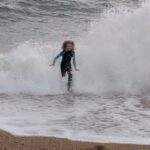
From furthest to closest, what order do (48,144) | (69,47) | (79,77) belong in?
(79,77) → (69,47) → (48,144)

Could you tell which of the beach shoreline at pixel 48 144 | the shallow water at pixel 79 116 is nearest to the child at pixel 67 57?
the shallow water at pixel 79 116

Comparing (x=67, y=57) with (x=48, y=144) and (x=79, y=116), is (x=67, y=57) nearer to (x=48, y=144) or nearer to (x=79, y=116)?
(x=79, y=116)

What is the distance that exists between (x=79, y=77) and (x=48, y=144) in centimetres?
703

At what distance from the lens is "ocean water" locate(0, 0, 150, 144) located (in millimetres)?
8734

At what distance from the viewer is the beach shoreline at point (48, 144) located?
21.9 ft

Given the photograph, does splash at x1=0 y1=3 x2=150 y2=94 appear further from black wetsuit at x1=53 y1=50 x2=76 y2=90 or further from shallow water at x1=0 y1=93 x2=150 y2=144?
shallow water at x1=0 y1=93 x2=150 y2=144

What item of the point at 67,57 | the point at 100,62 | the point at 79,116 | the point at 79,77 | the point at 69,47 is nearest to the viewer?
the point at 79,116

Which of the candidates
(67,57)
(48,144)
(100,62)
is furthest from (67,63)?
(48,144)

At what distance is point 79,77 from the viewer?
1385 centimetres

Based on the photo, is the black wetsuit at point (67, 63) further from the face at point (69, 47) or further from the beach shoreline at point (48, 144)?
the beach shoreline at point (48, 144)

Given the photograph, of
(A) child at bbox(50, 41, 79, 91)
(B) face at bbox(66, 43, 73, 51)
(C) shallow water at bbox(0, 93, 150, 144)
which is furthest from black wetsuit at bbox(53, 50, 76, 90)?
(C) shallow water at bbox(0, 93, 150, 144)

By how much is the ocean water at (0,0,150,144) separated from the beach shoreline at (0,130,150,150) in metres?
0.57

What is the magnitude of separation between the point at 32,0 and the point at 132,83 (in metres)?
11.5

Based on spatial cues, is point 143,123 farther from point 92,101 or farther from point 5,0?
point 5,0
